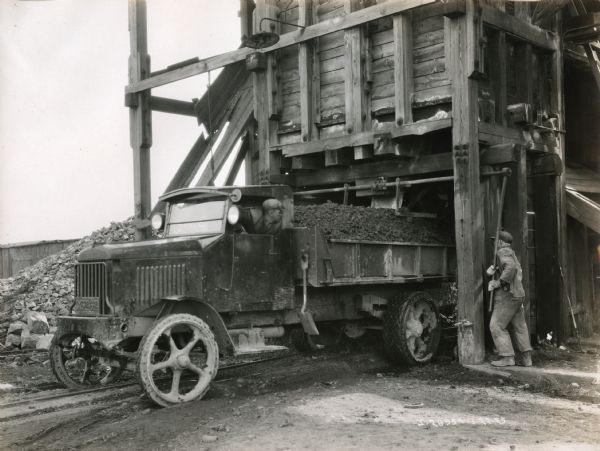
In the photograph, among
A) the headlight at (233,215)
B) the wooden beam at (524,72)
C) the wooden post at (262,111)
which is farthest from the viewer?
the wooden post at (262,111)

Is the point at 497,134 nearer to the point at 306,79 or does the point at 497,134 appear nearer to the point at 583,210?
the point at 583,210

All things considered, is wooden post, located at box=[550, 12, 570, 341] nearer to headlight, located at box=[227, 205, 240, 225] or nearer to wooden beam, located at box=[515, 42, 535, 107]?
wooden beam, located at box=[515, 42, 535, 107]

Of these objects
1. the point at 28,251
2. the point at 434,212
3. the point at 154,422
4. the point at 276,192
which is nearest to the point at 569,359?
the point at 434,212

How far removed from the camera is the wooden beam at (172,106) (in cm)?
1291

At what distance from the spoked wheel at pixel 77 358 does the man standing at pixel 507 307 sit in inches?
197

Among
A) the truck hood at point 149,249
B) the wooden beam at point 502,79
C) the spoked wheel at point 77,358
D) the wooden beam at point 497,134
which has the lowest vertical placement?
the spoked wheel at point 77,358

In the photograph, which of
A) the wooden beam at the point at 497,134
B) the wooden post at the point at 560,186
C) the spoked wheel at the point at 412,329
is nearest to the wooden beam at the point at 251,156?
the spoked wheel at the point at 412,329

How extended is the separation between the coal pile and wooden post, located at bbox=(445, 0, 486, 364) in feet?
→ 2.95

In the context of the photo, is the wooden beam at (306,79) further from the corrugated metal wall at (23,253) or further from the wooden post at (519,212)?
the corrugated metal wall at (23,253)

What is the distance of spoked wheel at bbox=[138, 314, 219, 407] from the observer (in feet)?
22.3

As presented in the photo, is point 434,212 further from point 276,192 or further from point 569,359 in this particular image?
point 276,192

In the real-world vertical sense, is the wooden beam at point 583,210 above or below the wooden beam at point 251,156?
below

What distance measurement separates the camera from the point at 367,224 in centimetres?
949

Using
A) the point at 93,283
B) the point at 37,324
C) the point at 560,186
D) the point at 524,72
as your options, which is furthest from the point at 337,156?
the point at 37,324
